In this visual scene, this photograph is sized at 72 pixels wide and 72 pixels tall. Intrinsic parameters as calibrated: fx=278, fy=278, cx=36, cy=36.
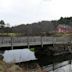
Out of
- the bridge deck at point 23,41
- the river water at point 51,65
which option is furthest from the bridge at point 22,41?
the river water at point 51,65

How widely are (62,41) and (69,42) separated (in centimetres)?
539

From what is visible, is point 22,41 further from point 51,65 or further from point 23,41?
point 51,65

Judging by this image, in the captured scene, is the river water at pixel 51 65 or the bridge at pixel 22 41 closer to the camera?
the river water at pixel 51 65

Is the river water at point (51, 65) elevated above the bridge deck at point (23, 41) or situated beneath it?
situated beneath

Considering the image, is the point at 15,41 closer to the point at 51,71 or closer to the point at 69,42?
the point at 51,71

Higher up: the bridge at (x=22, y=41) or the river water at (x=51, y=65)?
the bridge at (x=22, y=41)

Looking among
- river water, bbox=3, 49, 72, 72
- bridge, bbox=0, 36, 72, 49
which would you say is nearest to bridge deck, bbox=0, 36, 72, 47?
bridge, bbox=0, 36, 72, 49

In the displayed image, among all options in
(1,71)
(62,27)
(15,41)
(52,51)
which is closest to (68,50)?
(52,51)

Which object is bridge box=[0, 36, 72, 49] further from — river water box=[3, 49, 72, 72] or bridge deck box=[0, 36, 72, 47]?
river water box=[3, 49, 72, 72]

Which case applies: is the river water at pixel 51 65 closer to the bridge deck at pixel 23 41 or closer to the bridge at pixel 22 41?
the bridge at pixel 22 41

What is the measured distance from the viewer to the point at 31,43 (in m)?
58.1

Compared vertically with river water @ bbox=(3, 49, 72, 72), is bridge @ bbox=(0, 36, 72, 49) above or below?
above

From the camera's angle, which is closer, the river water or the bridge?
the river water

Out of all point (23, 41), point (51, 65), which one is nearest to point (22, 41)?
point (23, 41)
